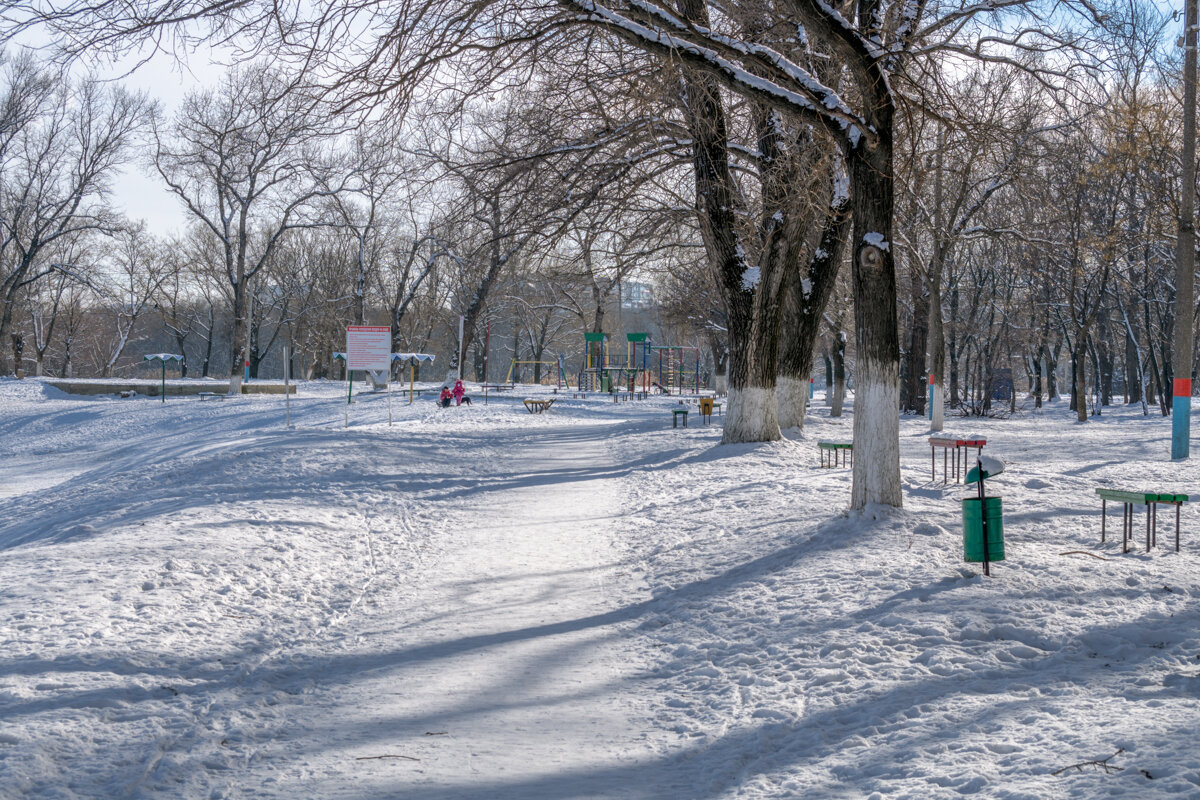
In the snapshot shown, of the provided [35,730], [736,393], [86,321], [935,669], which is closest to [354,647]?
[35,730]

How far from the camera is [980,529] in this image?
6781 millimetres

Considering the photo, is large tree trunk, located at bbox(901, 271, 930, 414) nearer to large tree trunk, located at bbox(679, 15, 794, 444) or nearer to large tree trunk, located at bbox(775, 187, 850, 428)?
large tree trunk, located at bbox(775, 187, 850, 428)

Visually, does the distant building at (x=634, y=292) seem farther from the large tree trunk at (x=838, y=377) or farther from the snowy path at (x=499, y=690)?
the snowy path at (x=499, y=690)

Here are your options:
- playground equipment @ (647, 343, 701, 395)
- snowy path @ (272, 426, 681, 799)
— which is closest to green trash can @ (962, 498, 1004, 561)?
snowy path @ (272, 426, 681, 799)

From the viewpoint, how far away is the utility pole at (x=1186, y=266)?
1525 cm

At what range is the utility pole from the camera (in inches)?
600

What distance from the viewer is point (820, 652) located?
544 cm

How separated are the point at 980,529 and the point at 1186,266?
11833mm

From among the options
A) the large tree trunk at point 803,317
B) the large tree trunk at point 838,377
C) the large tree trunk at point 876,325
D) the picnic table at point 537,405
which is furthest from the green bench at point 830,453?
the large tree trunk at point 838,377

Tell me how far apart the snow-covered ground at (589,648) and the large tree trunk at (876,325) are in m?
0.45

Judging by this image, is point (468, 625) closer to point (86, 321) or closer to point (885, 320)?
point (885, 320)

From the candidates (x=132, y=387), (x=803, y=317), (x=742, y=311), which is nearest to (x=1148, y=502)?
(x=742, y=311)

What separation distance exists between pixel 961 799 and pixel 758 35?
971cm

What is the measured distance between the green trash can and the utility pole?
428 inches
